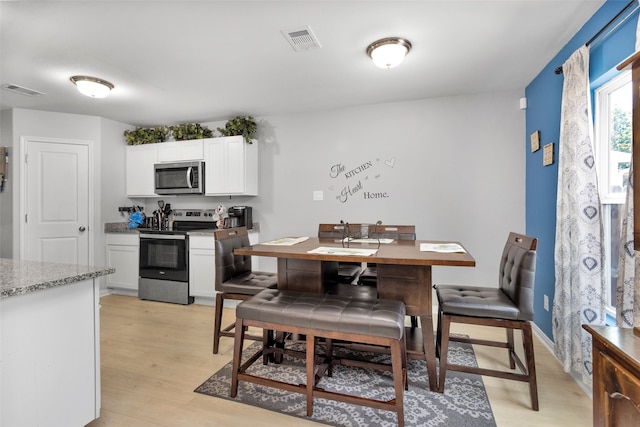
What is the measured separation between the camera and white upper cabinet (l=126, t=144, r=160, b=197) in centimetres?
418

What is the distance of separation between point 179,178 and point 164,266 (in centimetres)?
114

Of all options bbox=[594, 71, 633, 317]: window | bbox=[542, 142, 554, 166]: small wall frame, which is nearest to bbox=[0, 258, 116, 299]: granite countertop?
bbox=[594, 71, 633, 317]: window

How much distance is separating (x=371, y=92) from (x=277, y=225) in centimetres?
195

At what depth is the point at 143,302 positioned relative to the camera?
12.3 feet

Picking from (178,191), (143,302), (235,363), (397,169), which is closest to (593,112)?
(397,169)

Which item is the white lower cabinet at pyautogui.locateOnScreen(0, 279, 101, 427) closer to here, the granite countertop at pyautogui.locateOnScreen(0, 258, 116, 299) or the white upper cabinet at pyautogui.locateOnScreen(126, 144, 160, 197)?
the granite countertop at pyautogui.locateOnScreen(0, 258, 116, 299)

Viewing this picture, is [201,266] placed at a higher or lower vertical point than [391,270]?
lower

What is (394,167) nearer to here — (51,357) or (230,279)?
(230,279)

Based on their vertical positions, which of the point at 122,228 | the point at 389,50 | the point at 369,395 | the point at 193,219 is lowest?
the point at 369,395

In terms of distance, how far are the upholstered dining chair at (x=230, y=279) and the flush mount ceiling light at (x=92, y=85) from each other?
1859mm

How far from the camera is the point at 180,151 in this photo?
4.05 m

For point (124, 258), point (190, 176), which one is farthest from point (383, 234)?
point (124, 258)

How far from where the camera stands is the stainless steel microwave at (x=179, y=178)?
3902 mm

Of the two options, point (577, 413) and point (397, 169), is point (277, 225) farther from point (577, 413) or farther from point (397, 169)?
point (577, 413)
